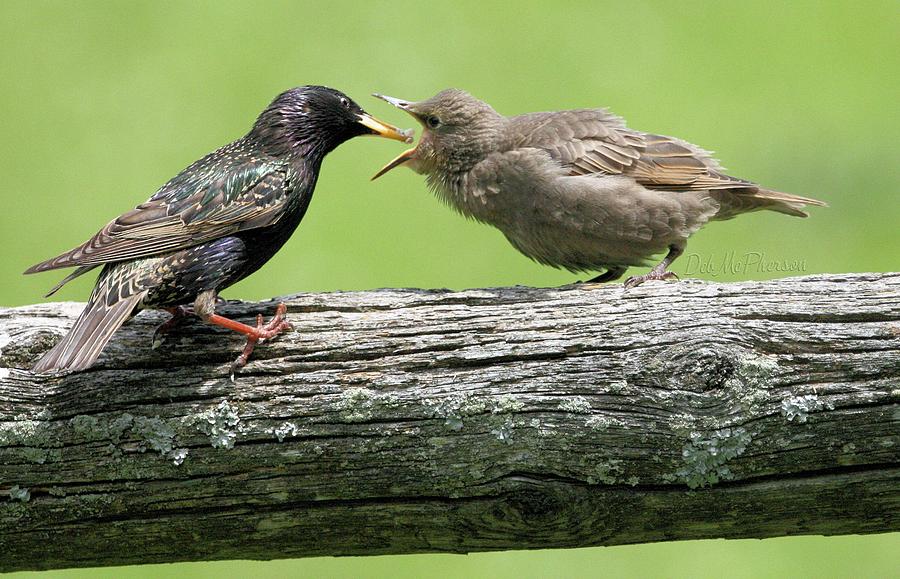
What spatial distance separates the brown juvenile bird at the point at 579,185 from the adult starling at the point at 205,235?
141 centimetres

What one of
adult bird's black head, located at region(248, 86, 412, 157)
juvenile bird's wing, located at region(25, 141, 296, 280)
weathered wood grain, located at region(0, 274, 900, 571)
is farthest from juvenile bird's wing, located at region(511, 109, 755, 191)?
weathered wood grain, located at region(0, 274, 900, 571)

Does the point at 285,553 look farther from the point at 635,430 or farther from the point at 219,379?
the point at 635,430

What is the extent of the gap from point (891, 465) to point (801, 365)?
1.35 feet

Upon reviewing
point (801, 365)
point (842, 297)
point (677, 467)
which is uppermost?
point (842, 297)

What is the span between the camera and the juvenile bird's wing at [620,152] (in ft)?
20.1

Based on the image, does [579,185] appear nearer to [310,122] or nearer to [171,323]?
[310,122]

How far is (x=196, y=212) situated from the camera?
4559 millimetres

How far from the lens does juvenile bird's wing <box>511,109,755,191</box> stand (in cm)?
613

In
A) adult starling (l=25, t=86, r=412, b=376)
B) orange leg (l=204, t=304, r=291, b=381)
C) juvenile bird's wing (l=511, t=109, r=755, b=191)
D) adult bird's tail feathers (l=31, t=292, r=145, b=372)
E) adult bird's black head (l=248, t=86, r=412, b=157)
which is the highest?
juvenile bird's wing (l=511, t=109, r=755, b=191)

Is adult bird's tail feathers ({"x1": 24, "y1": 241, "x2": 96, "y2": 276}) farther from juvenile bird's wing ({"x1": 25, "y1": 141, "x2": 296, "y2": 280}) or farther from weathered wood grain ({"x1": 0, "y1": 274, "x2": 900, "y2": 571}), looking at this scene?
weathered wood grain ({"x1": 0, "y1": 274, "x2": 900, "y2": 571})

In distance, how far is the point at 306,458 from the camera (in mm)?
3812

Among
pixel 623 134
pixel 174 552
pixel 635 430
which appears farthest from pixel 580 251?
pixel 174 552
